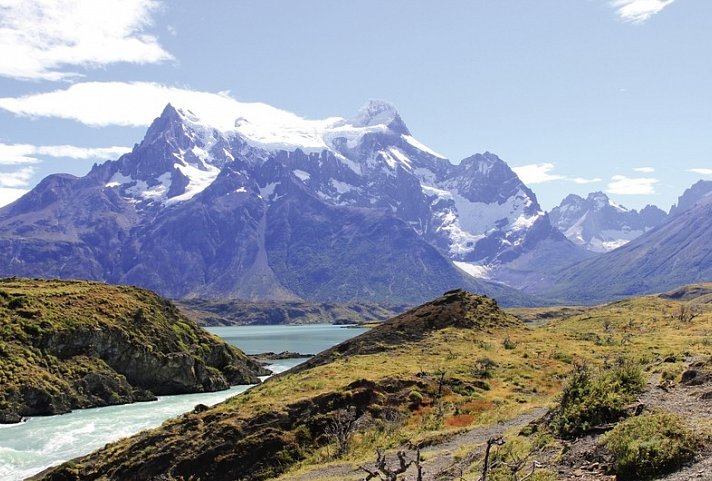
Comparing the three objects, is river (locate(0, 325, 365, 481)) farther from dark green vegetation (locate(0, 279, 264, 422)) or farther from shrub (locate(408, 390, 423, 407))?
shrub (locate(408, 390, 423, 407))

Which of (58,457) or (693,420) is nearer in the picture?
(693,420)

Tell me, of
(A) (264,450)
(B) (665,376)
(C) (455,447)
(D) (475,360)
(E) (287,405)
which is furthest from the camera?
(D) (475,360)

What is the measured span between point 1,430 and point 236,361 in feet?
191

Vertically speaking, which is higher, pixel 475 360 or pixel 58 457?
pixel 475 360

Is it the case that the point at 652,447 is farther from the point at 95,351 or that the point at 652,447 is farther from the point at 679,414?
the point at 95,351

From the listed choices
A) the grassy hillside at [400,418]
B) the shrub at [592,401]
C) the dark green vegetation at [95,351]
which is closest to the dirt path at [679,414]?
the grassy hillside at [400,418]

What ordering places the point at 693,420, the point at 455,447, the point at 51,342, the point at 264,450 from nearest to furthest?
the point at 693,420, the point at 455,447, the point at 264,450, the point at 51,342

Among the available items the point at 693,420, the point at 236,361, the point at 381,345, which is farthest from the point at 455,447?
the point at 236,361

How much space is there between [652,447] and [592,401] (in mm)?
6945

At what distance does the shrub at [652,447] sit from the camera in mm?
21312

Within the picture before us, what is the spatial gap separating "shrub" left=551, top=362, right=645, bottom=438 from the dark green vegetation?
84.8m

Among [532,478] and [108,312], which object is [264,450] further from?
[108,312]

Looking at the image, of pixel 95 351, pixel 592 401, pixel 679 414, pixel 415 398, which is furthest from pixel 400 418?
pixel 95 351

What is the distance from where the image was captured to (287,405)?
166 feet
